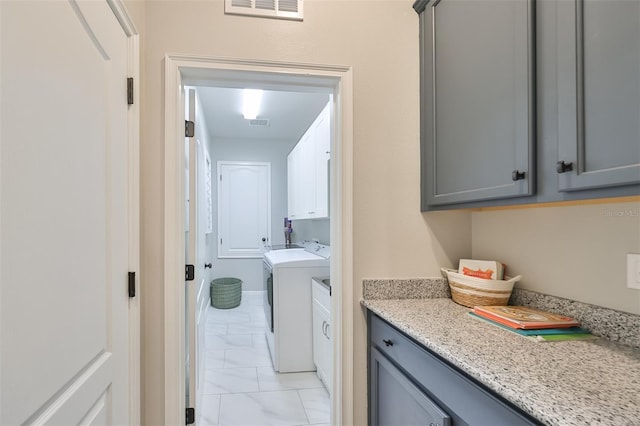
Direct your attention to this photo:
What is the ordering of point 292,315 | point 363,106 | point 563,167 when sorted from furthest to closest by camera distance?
point 292,315, point 363,106, point 563,167

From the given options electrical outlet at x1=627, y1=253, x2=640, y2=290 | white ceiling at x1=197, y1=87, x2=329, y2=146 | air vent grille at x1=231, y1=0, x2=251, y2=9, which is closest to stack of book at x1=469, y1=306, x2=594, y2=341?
electrical outlet at x1=627, y1=253, x2=640, y2=290

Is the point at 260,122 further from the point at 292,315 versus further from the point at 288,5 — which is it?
the point at 288,5

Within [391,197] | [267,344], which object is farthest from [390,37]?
[267,344]

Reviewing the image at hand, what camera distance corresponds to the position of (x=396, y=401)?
1444mm

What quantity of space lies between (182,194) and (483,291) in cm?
142

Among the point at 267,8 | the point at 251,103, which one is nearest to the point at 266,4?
the point at 267,8

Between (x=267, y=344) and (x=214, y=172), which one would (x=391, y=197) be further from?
(x=214, y=172)

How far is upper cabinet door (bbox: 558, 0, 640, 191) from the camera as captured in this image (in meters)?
0.86

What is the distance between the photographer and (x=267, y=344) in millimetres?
3656

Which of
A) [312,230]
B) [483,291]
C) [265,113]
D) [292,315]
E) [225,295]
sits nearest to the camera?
[483,291]

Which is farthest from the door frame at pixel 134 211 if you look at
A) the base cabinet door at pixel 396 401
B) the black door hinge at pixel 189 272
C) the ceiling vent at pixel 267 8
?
the base cabinet door at pixel 396 401

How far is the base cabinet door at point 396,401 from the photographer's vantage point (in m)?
1.19

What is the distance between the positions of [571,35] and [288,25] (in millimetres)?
1175

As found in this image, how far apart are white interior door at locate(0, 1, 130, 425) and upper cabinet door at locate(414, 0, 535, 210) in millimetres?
1320
